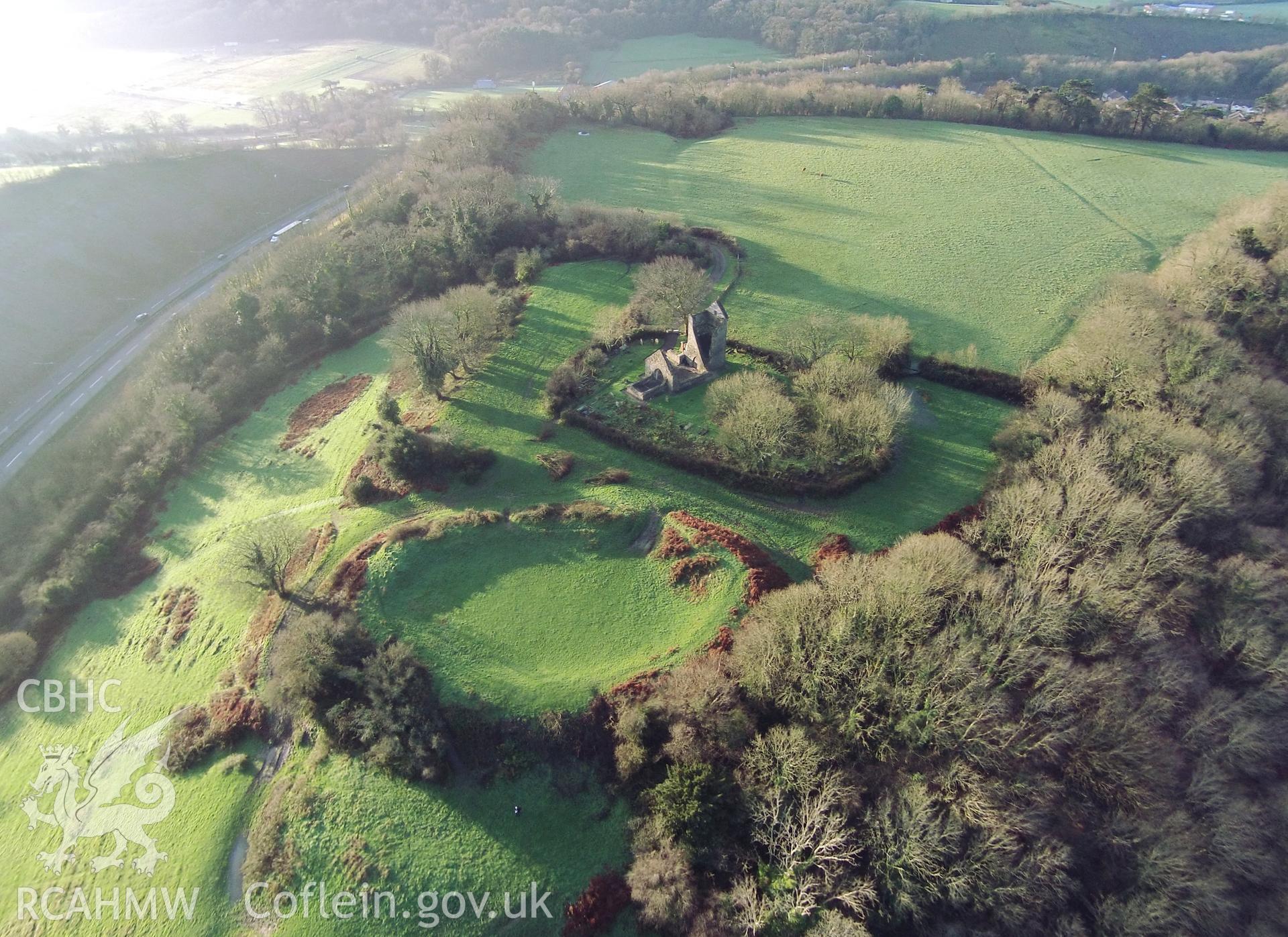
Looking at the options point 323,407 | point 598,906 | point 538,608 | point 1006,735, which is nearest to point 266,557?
point 538,608

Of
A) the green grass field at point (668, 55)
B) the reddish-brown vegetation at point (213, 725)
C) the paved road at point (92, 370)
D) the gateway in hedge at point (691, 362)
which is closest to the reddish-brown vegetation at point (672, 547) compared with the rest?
the gateway in hedge at point (691, 362)

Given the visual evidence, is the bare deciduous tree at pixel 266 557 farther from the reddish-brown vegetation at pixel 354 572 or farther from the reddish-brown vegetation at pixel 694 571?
the reddish-brown vegetation at pixel 694 571

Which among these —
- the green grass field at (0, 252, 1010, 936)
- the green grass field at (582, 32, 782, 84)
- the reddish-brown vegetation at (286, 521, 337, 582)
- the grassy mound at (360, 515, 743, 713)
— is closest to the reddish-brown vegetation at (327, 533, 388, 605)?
the grassy mound at (360, 515, 743, 713)

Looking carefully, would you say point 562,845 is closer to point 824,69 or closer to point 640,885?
point 640,885

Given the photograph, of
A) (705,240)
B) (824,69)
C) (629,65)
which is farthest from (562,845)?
(629,65)

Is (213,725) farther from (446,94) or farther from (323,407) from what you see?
(446,94)
